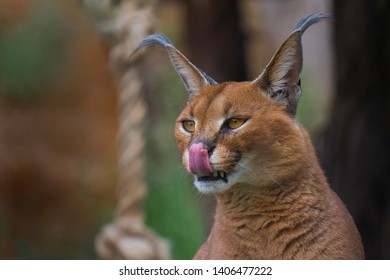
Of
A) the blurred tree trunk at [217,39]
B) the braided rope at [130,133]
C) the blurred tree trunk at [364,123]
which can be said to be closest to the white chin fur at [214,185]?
the braided rope at [130,133]

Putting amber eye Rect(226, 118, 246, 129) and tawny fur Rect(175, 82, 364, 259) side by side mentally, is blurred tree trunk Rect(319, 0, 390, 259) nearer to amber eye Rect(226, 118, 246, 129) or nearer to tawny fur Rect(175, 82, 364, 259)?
tawny fur Rect(175, 82, 364, 259)

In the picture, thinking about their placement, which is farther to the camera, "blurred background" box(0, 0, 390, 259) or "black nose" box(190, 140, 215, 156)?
"blurred background" box(0, 0, 390, 259)

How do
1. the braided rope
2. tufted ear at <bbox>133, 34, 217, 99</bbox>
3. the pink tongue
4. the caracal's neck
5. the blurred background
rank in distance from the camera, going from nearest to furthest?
the pink tongue, the caracal's neck, tufted ear at <bbox>133, 34, 217, 99</bbox>, the braided rope, the blurred background

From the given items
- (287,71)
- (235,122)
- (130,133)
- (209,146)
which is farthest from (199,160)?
(130,133)

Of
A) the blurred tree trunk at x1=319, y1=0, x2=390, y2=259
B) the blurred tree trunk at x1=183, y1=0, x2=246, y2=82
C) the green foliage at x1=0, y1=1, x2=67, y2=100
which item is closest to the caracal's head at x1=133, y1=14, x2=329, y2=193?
the blurred tree trunk at x1=319, y1=0, x2=390, y2=259

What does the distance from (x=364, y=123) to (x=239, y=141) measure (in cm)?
172

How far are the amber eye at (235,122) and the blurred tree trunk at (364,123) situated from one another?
5.16 ft

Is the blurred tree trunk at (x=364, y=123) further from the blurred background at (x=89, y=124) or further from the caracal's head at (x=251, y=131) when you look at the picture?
the caracal's head at (x=251, y=131)

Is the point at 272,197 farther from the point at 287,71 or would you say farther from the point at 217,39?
the point at 217,39

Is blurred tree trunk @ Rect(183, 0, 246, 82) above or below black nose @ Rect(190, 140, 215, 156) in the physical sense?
above

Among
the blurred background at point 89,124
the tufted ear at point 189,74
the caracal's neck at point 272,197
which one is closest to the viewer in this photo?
the caracal's neck at point 272,197

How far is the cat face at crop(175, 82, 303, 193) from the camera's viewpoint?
2609 millimetres

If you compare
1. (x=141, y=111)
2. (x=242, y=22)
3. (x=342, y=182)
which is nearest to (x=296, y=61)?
(x=141, y=111)

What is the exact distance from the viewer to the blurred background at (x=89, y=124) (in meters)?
4.38
